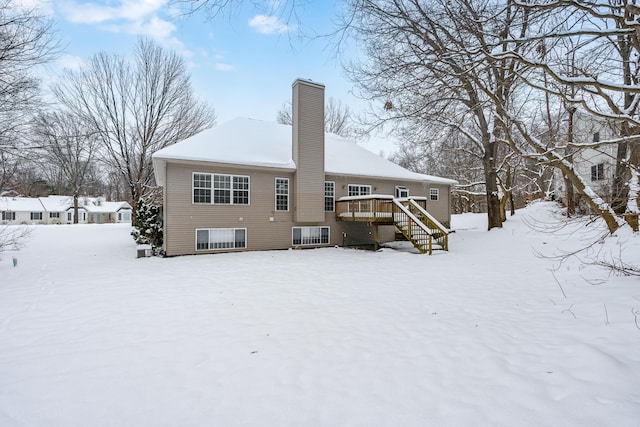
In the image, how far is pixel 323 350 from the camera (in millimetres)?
3625

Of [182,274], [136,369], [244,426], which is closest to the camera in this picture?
[244,426]

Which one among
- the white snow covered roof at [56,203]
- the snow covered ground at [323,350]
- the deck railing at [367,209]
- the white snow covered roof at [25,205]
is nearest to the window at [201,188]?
the snow covered ground at [323,350]

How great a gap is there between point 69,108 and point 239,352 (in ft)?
74.0

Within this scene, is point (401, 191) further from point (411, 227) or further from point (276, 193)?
point (276, 193)

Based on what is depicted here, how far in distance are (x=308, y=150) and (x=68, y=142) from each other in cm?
1051

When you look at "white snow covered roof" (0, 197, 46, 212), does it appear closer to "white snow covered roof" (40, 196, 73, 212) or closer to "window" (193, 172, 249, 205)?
"white snow covered roof" (40, 196, 73, 212)

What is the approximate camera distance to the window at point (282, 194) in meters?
13.1

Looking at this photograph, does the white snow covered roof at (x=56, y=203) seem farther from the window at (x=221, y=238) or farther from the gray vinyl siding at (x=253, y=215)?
the window at (x=221, y=238)

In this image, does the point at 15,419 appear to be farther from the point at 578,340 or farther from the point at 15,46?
the point at 15,46

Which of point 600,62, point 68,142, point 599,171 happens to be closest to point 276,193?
point 68,142

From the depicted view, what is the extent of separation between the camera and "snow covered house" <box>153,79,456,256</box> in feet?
37.1

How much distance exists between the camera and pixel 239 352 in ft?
11.8

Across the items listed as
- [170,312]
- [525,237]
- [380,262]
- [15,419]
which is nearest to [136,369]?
[15,419]

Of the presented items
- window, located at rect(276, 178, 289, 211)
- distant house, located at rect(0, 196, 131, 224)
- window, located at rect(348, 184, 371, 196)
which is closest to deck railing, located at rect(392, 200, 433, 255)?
window, located at rect(348, 184, 371, 196)
